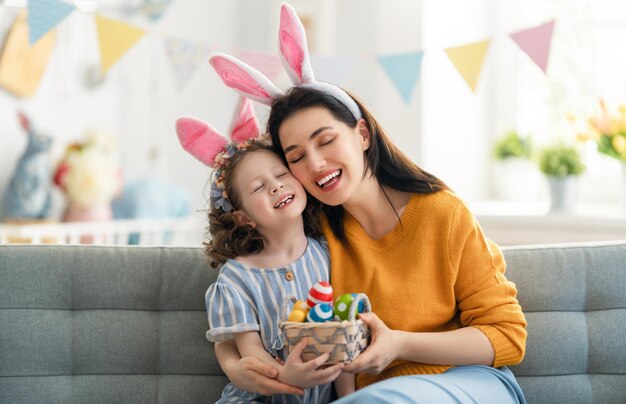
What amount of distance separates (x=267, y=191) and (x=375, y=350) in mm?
415

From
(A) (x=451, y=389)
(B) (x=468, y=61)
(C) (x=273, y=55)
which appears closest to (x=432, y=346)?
(A) (x=451, y=389)

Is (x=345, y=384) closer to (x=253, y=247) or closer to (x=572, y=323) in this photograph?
(x=253, y=247)

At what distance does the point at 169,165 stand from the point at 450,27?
1516mm

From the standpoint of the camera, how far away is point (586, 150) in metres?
3.53

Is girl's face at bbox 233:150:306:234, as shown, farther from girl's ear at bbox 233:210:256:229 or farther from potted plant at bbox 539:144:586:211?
potted plant at bbox 539:144:586:211

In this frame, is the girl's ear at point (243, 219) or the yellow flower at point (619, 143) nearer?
the girl's ear at point (243, 219)

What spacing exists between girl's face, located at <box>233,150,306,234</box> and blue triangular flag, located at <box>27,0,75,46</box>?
90 centimetres

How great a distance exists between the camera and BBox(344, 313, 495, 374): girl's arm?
1.48 metres

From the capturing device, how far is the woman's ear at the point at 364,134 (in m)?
1.77

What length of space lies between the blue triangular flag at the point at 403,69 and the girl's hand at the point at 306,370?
1.36m

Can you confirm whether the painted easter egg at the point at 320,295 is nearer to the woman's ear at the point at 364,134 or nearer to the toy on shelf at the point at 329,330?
the toy on shelf at the point at 329,330

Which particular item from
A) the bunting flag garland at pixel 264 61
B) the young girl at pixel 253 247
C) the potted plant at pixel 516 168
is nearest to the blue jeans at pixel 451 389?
the young girl at pixel 253 247

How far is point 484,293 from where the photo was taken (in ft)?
5.43

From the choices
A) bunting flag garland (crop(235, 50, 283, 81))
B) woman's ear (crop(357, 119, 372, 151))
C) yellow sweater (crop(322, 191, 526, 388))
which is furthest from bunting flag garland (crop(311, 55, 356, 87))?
yellow sweater (crop(322, 191, 526, 388))
